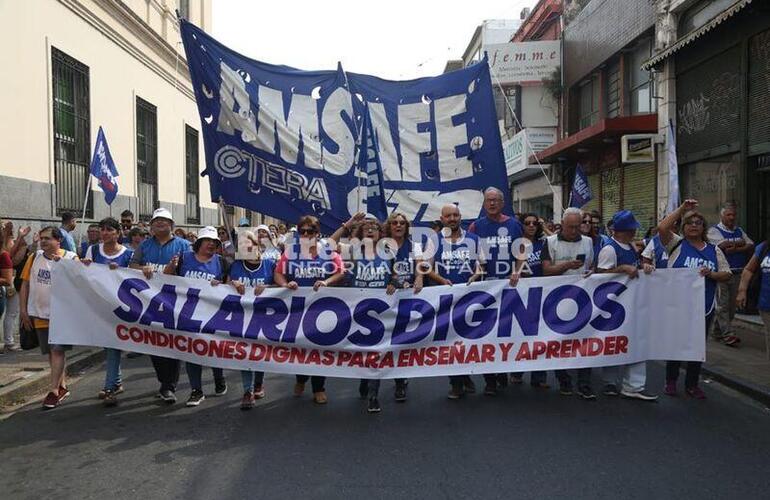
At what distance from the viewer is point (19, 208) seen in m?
10.5

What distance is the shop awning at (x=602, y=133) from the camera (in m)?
14.6

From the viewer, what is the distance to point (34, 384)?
6.71 meters

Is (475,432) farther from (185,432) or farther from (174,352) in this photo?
(174,352)

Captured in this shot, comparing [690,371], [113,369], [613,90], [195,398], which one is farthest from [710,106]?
[113,369]

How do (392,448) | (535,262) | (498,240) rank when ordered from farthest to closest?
(535,262) < (498,240) < (392,448)

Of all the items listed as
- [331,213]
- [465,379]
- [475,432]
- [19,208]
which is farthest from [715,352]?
[19,208]

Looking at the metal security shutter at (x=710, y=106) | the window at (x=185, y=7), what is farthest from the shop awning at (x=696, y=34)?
the window at (x=185, y=7)

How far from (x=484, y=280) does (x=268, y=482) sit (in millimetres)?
2975

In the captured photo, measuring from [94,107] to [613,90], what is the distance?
12620 millimetres

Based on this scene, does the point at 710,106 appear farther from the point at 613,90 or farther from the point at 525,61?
the point at 525,61

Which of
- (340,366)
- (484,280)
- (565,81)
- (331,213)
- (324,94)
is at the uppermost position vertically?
(565,81)

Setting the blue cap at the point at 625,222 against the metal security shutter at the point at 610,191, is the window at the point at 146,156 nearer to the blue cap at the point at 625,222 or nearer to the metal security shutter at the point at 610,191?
the metal security shutter at the point at 610,191

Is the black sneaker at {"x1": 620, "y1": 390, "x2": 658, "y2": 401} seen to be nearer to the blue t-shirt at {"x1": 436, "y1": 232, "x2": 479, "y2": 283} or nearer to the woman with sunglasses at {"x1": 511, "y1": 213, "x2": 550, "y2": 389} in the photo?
the woman with sunglasses at {"x1": 511, "y1": 213, "x2": 550, "y2": 389}

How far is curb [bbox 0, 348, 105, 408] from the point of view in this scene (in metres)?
6.26
